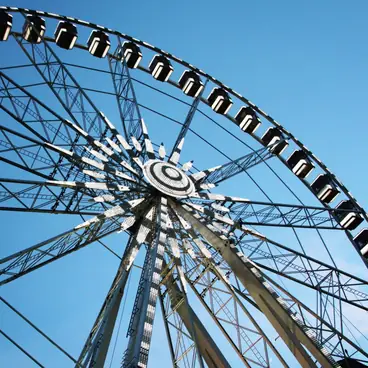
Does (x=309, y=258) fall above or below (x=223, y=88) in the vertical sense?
below

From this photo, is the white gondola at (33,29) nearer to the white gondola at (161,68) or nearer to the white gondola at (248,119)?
the white gondola at (161,68)

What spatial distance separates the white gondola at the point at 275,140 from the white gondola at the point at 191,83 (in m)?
3.79

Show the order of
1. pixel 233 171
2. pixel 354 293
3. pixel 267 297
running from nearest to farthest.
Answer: pixel 267 297, pixel 354 293, pixel 233 171

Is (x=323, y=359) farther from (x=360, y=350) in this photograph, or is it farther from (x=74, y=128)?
(x=74, y=128)

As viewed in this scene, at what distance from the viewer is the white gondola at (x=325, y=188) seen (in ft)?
77.5

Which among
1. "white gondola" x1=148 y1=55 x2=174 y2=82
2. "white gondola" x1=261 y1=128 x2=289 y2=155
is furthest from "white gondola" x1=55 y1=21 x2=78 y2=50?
"white gondola" x1=261 y1=128 x2=289 y2=155

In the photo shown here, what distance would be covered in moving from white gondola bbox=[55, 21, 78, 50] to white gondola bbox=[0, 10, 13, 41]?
2.13 m

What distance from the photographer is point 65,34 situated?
21.7 meters

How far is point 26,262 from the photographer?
15344 mm

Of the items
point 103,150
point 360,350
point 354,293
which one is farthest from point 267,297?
point 103,150

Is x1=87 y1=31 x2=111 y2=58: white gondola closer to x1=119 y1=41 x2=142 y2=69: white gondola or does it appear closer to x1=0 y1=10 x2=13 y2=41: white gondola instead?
x1=119 y1=41 x2=142 y2=69: white gondola

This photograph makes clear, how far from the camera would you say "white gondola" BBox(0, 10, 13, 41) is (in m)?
19.8

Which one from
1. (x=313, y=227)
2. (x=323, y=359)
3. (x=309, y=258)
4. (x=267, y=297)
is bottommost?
(x=323, y=359)

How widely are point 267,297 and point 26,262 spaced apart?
23.4 feet
